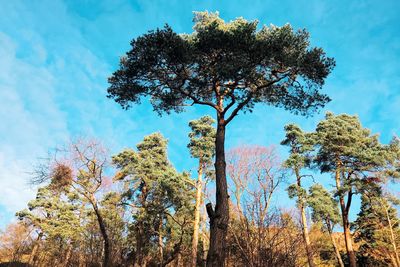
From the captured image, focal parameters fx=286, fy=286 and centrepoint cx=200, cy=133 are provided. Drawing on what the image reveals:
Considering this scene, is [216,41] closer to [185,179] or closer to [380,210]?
[185,179]

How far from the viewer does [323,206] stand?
696 inches

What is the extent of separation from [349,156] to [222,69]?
13.0 m

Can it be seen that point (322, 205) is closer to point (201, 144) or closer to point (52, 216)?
point (201, 144)

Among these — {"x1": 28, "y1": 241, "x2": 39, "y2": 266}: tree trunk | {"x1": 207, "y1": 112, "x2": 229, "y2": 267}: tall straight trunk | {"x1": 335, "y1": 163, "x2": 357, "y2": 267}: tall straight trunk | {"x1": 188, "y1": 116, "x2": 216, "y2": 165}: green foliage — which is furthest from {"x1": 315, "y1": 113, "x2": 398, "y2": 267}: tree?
{"x1": 28, "y1": 241, "x2": 39, "y2": 266}: tree trunk

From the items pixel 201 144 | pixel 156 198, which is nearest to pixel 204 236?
pixel 156 198

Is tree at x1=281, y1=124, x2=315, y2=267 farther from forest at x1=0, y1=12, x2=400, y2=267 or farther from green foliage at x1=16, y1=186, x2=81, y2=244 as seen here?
green foliage at x1=16, y1=186, x2=81, y2=244

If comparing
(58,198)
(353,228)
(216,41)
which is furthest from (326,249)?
(58,198)

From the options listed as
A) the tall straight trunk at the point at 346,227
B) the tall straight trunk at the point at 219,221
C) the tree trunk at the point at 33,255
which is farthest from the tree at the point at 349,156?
the tree trunk at the point at 33,255

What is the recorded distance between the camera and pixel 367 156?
53.3 ft

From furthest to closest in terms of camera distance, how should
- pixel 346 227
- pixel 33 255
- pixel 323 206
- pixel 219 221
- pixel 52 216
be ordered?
pixel 52 216
pixel 323 206
pixel 346 227
pixel 33 255
pixel 219 221

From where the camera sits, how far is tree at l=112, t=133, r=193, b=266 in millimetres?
18625

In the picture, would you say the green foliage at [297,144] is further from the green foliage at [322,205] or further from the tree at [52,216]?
the tree at [52,216]

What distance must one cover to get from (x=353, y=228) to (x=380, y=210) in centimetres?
566

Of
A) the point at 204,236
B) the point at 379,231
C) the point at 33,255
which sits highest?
the point at 379,231
